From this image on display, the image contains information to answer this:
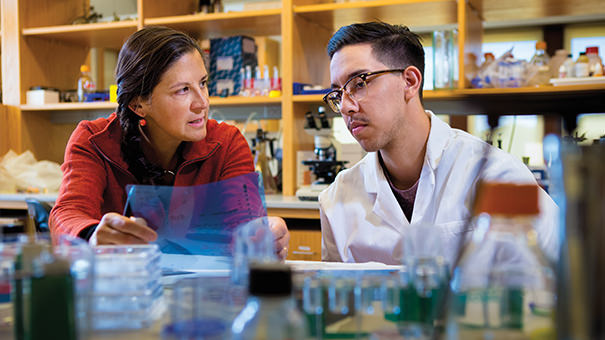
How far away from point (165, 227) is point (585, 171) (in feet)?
2.32

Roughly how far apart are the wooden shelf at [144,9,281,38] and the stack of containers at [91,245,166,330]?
8.23 feet

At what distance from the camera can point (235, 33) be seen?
3.39 meters

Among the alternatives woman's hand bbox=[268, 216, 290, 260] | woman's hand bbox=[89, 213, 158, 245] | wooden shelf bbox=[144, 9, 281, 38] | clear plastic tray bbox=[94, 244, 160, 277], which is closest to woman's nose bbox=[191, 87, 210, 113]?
woman's hand bbox=[268, 216, 290, 260]

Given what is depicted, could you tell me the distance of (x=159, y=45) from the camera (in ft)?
5.02

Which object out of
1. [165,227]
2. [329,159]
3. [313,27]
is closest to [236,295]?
[165,227]

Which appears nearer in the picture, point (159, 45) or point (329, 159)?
point (159, 45)

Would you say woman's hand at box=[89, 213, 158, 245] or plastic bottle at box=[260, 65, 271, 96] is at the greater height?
plastic bottle at box=[260, 65, 271, 96]

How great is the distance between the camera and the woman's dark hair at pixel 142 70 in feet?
5.02

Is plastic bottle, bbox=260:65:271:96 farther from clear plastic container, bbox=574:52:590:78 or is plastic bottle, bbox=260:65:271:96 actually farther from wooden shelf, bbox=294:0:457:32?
clear plastic container, bbox=574:52:590:78

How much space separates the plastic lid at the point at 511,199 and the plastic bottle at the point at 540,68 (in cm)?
242

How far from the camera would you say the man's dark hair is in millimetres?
1614

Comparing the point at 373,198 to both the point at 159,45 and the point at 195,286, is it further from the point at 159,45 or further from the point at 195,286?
the point at 195,286

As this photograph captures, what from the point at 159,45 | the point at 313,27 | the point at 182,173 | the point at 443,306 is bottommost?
the point at 443,306

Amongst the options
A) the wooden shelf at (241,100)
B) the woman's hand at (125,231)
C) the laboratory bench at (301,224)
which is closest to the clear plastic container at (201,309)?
the woman's hand at (125,231)
